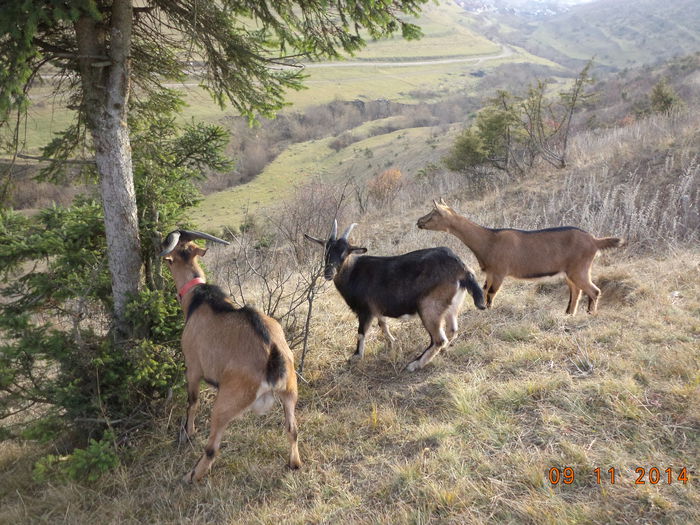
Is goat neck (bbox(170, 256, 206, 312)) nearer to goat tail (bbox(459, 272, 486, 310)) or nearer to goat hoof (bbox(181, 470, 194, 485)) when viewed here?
goat hoof (bbox(181, 470, 194, 485))

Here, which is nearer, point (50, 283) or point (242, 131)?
point (50, 283)

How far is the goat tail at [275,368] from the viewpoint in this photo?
369cm

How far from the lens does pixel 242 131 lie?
40500 millimetres

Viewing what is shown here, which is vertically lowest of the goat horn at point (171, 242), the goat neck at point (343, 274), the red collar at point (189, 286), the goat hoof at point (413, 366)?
the goat hoof at point (413, 366)

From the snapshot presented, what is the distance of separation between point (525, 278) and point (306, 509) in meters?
4.54

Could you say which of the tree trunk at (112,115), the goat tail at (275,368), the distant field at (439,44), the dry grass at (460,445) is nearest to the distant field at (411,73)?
the distant field at (439,44)

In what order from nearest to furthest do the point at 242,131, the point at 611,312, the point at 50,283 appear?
the point at 50,283 < the point at 611,312 < the point at 242,131

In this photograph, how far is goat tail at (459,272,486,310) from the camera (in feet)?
17.2

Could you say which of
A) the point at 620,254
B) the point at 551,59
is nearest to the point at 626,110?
the point at 620,254

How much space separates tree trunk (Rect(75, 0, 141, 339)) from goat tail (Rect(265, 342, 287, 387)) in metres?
1.90

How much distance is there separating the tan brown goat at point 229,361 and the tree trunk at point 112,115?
1.54 ft

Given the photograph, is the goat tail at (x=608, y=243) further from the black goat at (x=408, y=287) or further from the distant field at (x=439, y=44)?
the distant field at (x=439, y=44)

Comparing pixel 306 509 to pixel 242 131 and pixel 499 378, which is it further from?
pixel 242 131

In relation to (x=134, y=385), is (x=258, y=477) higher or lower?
lower
